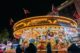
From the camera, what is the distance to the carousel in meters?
3.81

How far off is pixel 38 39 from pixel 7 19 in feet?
6.91

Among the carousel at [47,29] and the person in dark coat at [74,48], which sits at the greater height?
the carousel at [47,29]

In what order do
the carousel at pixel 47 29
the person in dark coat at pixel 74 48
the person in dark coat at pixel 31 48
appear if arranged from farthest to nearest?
the person in dark coat at pixel 74 48, the person in dark coat at pixel 31 48, the carousel at pixel 47 29

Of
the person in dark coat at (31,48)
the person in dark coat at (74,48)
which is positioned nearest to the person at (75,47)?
the person in dark coat at (74,48)

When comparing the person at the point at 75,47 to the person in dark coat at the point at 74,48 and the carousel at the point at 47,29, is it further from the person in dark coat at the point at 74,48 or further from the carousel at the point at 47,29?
the carousel at the point at 47,29

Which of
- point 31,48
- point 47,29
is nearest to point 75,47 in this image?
point 31,48

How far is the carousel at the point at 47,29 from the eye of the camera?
381cm

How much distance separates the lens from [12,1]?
6539 mm

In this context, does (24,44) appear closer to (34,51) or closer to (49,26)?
(34,51)

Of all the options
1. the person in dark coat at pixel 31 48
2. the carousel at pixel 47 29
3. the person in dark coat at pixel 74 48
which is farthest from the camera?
the person in dark coat at pixel 74 48

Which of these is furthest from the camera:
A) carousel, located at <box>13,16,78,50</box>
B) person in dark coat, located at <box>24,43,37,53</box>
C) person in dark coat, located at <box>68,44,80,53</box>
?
person in dark coat, located at <box>68,44,80,53</box>

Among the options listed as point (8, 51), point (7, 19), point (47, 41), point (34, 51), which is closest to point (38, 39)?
point (47, 41)

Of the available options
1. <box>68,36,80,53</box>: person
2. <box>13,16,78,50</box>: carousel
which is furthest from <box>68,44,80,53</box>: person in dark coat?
<box>13,16,78,50</box>: carousel

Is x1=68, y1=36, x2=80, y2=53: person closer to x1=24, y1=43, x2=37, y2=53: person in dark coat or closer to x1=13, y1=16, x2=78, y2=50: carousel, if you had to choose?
x1=13, y1=16, x2=78, y2=50: carousel
